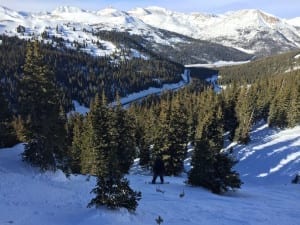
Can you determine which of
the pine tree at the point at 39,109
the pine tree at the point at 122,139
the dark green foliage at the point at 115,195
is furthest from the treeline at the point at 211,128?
the dark green foliage at the point at 115,195

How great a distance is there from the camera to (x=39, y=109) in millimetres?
32281

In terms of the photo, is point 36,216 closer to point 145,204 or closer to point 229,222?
point 145,204

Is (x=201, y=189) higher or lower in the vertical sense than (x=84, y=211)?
lower

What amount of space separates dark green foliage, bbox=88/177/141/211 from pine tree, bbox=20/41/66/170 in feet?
43.4

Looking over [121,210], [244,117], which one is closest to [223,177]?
[121,210]

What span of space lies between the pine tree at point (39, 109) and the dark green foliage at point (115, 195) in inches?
521

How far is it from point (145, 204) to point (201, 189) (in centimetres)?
990

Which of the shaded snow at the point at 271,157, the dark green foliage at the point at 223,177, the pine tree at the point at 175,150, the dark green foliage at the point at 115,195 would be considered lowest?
the shaded snow at the point at 271,157

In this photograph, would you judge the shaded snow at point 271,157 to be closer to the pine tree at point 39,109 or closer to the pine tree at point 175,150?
the pine tree at point 175,150

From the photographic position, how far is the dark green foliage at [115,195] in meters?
19.0

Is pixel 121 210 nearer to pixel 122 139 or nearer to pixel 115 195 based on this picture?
pixel 115 195

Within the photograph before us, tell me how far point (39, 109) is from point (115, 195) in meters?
15.2

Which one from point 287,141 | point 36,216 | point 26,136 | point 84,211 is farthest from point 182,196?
point 287,141

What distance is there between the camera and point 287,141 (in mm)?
68375
